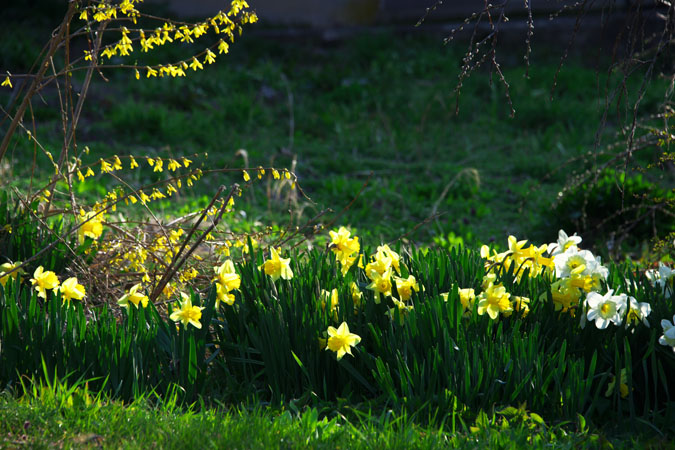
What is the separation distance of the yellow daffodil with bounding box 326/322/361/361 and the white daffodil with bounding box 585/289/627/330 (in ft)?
2.75

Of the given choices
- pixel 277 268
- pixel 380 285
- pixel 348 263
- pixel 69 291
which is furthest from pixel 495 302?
pixel 69 291

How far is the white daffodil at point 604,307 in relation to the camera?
2.52 m

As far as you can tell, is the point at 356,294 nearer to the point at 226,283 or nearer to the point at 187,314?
the point at 226,283

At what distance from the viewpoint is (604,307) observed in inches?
100.0

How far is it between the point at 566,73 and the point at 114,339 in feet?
26.8

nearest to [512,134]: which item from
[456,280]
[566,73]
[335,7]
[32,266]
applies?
[566,73]

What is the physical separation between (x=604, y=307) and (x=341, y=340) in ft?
3.11

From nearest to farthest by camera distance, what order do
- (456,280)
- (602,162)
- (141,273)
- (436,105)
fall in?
(456,280) → (141,273) → (602,162) → (436,105)

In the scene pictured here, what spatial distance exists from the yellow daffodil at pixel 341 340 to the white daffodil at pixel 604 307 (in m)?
0.84

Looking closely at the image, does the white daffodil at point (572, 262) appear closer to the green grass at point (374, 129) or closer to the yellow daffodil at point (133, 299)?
the yellow daffodil at point (133, 299)

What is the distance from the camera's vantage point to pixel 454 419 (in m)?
2.33

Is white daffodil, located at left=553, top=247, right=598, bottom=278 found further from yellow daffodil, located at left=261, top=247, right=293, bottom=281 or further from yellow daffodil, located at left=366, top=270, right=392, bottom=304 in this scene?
yellow daffodil, located at left=261, top=247, right=293, bottom=281

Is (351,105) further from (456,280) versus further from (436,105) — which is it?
(456,280)

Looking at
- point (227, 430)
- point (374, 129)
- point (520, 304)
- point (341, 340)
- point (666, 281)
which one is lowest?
point (227, 430)
